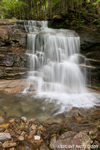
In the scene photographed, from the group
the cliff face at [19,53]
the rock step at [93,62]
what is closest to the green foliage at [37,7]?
the cliff face at [19,53]

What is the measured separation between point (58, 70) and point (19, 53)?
3.49 meters

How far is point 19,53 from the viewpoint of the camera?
8.60 meters

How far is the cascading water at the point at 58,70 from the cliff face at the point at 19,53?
0.52 meters

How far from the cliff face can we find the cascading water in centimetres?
52

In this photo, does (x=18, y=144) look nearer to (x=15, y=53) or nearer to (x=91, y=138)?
(x=91, y=138)

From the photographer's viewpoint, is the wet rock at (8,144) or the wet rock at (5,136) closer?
the wet rock at (8,144)

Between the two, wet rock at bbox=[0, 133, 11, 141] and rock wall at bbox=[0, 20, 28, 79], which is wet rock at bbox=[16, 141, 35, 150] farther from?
rock wall at bbox=[0, 20, 28, 79]

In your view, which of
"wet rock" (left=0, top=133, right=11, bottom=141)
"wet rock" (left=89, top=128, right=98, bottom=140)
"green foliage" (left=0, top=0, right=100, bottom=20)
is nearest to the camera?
"wet rock" (left=0, top=133, right=11, bottom=141)

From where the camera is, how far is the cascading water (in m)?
6.47

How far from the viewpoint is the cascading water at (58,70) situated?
255 inches

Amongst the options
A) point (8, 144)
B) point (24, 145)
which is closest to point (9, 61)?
point (8, 144)

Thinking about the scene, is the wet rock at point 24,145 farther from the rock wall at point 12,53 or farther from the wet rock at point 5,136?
the rock wall at point 12,53

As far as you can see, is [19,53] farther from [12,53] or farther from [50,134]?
[50,134]

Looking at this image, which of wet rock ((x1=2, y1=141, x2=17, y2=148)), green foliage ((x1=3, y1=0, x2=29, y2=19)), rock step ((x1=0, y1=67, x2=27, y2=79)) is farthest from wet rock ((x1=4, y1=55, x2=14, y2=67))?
green foliage ((x1=3, y1=0, x2=29, y2=19))
